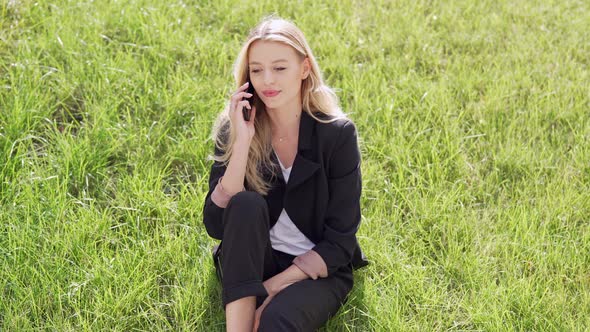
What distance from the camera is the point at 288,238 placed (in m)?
3.66

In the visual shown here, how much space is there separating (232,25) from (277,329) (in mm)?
3318

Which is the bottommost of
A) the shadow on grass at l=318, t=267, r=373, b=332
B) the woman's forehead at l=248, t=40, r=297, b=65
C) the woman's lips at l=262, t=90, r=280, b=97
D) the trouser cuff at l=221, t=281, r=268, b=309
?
the shadow on grass at l=318, t=267, r=373, b=332

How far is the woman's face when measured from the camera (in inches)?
135

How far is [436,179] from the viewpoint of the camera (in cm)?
463

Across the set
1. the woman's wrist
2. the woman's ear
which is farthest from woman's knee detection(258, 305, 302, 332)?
the woman's ear

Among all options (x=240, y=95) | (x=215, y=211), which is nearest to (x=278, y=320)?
(x=215, y=211)

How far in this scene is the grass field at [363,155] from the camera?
12.4 ft

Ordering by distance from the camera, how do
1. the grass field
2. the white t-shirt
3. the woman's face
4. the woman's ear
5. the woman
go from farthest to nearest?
the grass field → the white t-shirt → the woman's ear → the woman's face → the woman

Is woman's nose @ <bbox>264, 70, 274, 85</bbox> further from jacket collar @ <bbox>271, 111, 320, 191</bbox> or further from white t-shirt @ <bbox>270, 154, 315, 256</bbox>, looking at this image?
white t-shirt @ <bbox>270, 154, 315, 256</bbox>

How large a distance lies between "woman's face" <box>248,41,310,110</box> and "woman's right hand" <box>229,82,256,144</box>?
0.23 ft

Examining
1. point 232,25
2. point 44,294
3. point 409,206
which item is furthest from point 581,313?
point 232,25

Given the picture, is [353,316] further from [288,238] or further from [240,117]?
[240,117]

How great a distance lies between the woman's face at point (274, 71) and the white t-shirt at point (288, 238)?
1.05 ft

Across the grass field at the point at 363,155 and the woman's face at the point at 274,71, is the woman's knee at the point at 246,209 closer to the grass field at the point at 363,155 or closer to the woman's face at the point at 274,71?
the woman's face at the point at 274,71
